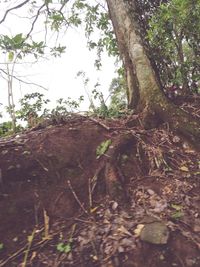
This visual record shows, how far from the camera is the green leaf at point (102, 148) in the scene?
4.55 m

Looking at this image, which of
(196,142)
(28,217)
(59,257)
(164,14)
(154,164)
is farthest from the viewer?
(164,14)

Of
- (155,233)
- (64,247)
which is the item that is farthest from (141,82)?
(64,247)

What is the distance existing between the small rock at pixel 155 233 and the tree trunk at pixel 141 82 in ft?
5.48

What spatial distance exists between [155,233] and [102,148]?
1.44 meters

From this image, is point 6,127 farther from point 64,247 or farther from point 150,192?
point 64,247

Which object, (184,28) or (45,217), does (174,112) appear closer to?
(184,28)

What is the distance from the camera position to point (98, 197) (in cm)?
415

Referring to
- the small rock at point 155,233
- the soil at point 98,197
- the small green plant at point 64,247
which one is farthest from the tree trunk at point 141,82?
the small green plant at point 64,247

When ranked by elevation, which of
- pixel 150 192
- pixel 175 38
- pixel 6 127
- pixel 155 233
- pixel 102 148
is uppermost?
pixel 175 38

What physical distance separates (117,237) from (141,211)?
0.47 metres

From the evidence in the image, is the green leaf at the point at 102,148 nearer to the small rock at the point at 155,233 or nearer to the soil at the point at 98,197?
the soil at the point at 98,197

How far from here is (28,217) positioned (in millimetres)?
Answer: 3883

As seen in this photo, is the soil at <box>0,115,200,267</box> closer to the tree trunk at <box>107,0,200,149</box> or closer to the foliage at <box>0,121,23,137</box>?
the tree trunk at <box>107,0,200,149</box>

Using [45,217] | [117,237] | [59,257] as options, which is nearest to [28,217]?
[45,217]
